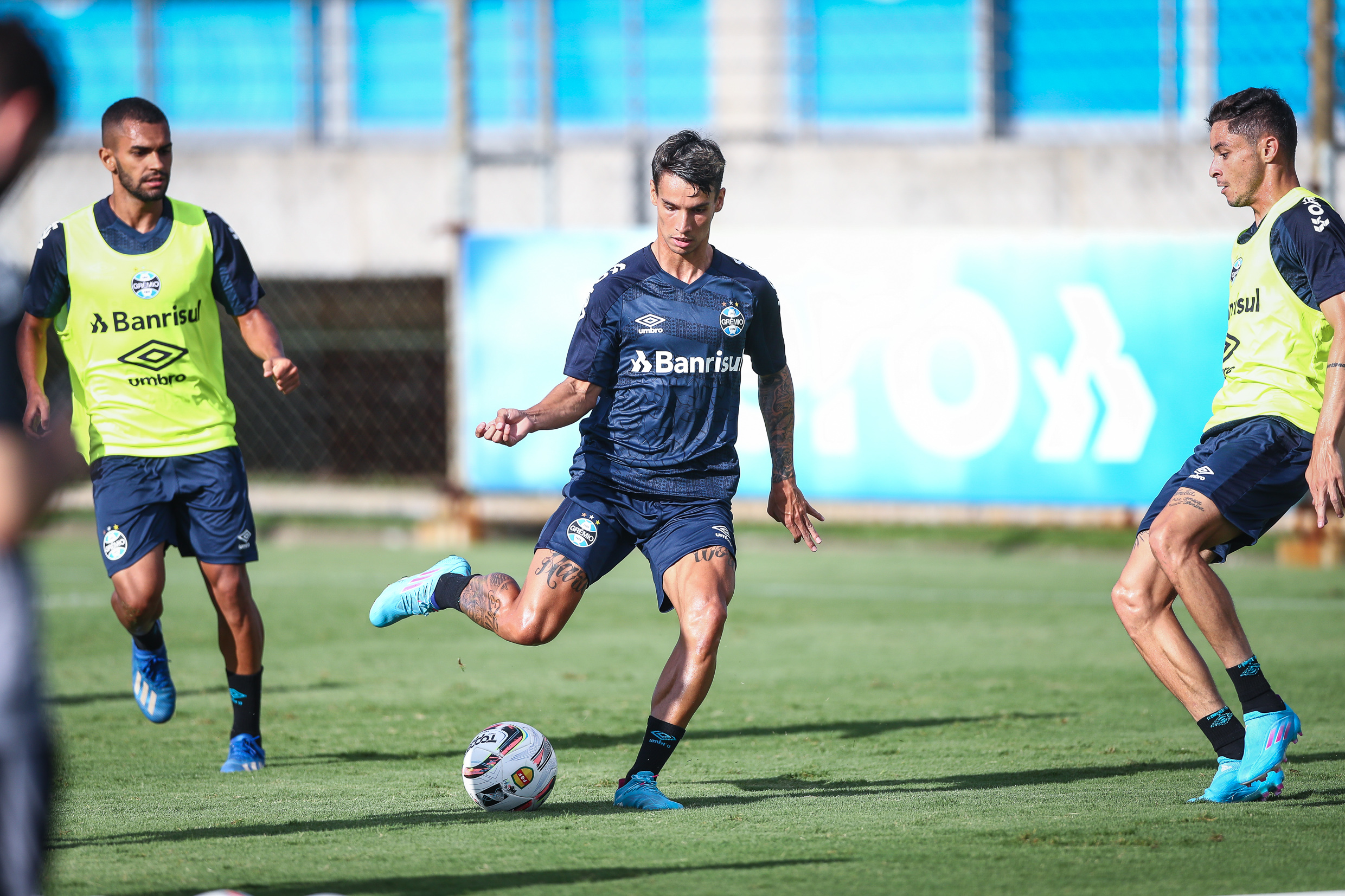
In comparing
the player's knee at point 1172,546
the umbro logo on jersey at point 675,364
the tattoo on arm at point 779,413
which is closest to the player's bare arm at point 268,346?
the umbro logo on jersey at point 675,364

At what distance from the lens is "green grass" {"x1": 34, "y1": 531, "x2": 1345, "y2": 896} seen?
13.5 feet

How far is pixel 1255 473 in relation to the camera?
5.07 meters

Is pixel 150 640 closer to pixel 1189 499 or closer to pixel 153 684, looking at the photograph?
pixel 153 684

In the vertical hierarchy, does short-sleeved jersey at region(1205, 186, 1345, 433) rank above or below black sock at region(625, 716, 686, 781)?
above

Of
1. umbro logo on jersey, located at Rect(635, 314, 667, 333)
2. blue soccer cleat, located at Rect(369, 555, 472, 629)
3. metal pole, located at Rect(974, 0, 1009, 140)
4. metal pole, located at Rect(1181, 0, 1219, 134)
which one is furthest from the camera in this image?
Result: metal pole, located at Rect(974, 0, 1009, 140)

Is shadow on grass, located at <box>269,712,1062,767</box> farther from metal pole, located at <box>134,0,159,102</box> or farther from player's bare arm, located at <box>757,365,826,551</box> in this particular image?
metal pole, located at <box>134,0,159,102</box>

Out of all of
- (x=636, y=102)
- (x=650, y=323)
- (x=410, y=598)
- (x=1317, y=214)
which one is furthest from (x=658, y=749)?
(x=636, y=102)

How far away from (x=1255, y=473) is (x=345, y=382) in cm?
1385

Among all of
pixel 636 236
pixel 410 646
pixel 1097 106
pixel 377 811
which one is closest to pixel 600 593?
pixel 410 646

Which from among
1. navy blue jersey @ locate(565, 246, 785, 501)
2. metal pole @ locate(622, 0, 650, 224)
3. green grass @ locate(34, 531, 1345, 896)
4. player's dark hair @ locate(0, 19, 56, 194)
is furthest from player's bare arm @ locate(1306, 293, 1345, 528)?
metal pole @ locate(622, 0, 650, 224)

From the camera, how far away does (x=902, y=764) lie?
18.9ft

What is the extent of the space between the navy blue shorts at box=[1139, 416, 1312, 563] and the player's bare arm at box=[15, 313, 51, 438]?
3922 millimetres

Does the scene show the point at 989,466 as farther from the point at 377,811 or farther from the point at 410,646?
the point at 377,811

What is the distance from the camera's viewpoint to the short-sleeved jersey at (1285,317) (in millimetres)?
5027
